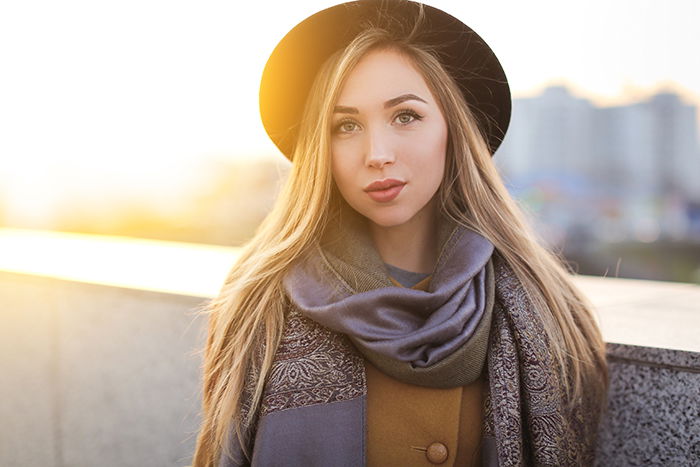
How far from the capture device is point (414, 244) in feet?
8.10

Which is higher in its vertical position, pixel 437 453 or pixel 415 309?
pixel 415 309

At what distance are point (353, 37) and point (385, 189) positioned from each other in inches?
19.7

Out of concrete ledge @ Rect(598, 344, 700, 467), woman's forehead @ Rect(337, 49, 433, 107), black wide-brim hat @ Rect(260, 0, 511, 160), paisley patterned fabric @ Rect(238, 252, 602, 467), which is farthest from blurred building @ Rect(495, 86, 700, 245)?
woman's forehead @ Rect(337, 49, 433, 107)

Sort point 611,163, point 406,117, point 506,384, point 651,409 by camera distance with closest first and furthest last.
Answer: point 506,384
point 406,117
point 651,409
point 611,163

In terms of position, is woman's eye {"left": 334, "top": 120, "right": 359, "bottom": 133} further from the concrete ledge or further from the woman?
the concrete ledge

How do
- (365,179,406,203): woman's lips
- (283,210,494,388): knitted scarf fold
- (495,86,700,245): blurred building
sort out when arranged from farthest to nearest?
(495,86,700,245): blurred building
(365,179,406,203): woman's lips
(283,210,494,388): knitted scarf fold

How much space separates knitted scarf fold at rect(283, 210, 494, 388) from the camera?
2105mm

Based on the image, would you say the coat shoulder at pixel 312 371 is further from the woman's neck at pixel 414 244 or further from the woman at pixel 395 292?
the woman's neck at pixel 414 244

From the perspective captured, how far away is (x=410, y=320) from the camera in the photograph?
7.20 ft

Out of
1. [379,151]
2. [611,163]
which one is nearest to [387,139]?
[379,151]

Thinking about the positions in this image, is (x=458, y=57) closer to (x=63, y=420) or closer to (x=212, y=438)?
(x=212, y=438)

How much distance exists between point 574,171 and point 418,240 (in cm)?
9434

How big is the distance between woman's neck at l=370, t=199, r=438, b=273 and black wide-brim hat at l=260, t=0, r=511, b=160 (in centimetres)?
37

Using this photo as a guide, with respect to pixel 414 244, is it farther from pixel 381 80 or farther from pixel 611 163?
pixel 611 163
